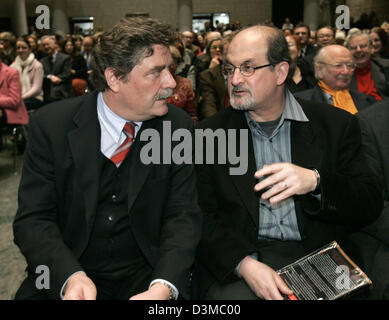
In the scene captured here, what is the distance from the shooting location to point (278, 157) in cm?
198

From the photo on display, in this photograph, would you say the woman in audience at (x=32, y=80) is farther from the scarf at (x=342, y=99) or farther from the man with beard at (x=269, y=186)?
the man with beard at (x=269, y=186)

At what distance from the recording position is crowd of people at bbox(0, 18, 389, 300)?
5.36 ft

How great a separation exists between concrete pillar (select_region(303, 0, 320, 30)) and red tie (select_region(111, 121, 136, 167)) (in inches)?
652

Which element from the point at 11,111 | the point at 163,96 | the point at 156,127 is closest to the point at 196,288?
the point at 156,127

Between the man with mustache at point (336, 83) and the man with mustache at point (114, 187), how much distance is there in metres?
2.20

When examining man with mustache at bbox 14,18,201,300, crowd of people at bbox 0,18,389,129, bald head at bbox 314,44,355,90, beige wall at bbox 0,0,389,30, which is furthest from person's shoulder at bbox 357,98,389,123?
beige wall at bbox 0,0,389,30

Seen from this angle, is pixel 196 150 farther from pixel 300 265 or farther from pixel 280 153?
pixel 300 265

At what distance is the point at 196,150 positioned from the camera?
1983mm

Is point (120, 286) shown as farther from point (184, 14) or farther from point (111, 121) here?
point (184, 14)
